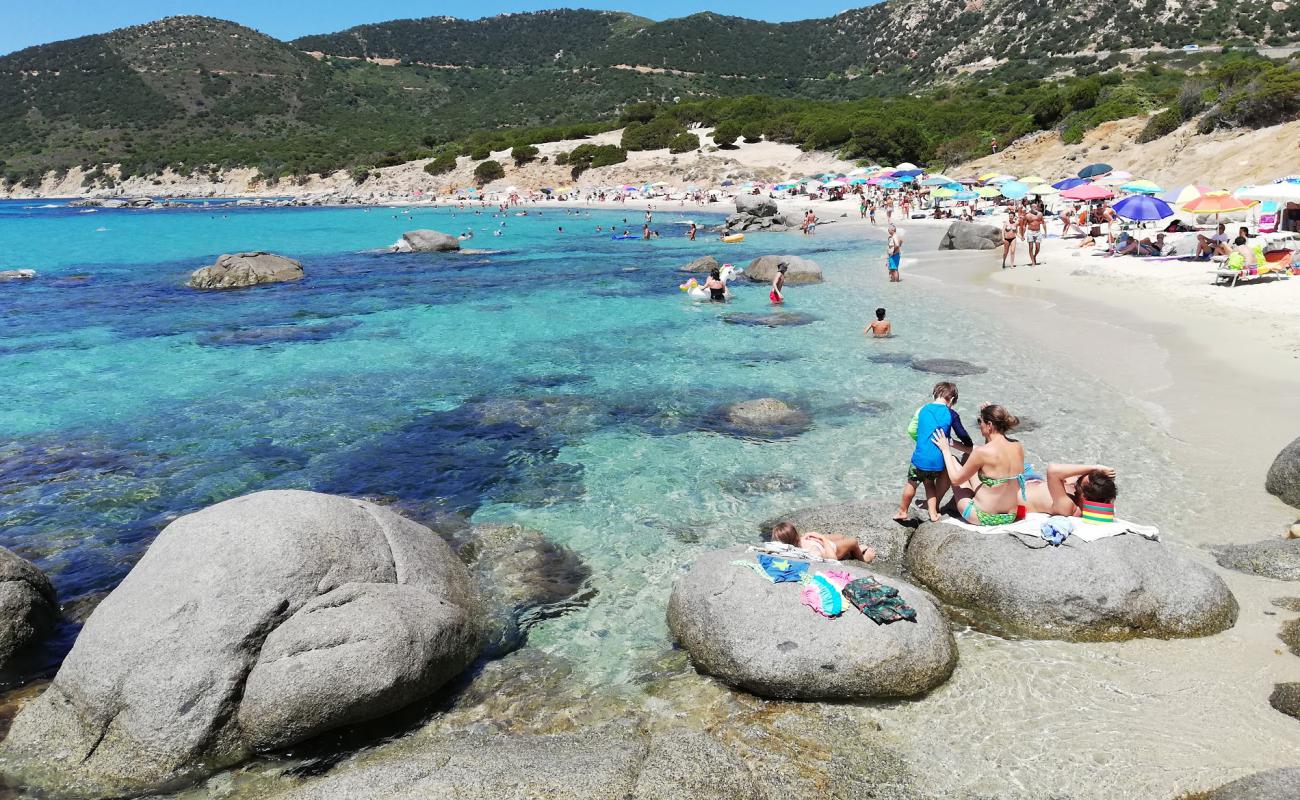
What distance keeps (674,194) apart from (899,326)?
55.6 meters

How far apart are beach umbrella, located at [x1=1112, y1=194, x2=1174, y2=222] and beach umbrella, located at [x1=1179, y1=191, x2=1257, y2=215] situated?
0.56m

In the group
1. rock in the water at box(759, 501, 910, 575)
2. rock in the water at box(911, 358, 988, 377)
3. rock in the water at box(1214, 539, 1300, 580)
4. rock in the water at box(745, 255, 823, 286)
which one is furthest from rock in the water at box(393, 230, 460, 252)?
rock in the water at box(1214, 539, 1300, 580)

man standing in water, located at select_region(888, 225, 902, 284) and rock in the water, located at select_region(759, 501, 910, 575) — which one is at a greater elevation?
man standing in water, located at select_region(888, 225, 902, 284)

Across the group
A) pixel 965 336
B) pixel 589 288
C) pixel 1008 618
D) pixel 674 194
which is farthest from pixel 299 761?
pixel 674 194

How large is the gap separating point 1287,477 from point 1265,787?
6.01 meters

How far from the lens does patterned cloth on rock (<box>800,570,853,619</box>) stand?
6.15m

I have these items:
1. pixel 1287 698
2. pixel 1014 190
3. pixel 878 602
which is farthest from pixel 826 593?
pixel 1014 190

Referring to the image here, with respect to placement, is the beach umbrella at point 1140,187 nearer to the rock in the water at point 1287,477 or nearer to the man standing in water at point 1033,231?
the man standing in water at point 1033,231

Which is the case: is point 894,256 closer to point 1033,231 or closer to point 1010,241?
point 1010,241

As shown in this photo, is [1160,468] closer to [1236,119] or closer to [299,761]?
[299,761]

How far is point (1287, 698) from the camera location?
5.50 metres

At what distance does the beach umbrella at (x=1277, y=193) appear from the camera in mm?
22750

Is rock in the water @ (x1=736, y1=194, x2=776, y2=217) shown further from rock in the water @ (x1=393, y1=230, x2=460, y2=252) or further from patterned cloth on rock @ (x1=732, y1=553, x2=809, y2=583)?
patterned cloth on rock @ (x1=732, y1=553, x2=809, y2=583)

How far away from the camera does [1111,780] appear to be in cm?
500
